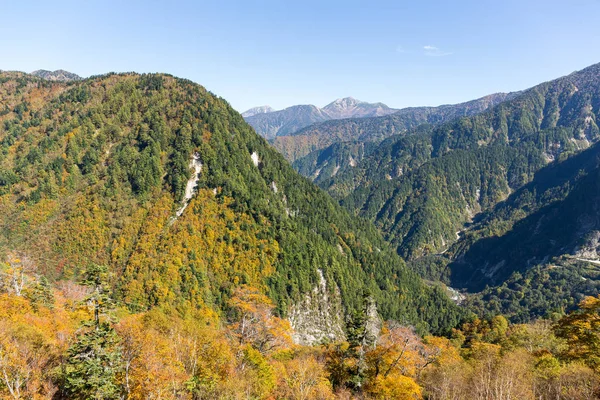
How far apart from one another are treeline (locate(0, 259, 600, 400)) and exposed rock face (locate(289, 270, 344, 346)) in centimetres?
9139

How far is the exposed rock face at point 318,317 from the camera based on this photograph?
521ft

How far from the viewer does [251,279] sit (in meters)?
154

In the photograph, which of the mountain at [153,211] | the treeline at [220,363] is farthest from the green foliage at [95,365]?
the mountain at [153,211]

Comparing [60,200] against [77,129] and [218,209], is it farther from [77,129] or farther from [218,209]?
[218,209]

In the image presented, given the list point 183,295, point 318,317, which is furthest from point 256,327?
point 318,317

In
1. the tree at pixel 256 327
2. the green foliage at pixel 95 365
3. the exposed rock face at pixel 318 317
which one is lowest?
the exposed rock face at pixel 318 317

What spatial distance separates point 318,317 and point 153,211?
97.1 m

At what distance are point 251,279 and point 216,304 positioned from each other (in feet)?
62.4

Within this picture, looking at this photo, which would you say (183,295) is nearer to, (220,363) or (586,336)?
(220,363)

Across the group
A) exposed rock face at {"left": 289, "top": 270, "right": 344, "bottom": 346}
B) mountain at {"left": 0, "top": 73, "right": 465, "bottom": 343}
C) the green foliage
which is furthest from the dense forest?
exposed rock face at {"left": 289, "top": 270, "right": 344, "bottom": 346}

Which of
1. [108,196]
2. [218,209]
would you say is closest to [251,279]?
[218,209]

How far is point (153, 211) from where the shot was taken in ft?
514

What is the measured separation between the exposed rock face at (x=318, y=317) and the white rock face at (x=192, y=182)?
74.0 meters

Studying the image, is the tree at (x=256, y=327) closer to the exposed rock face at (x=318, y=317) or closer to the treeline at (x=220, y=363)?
the treeline at (x=220, y=363)
